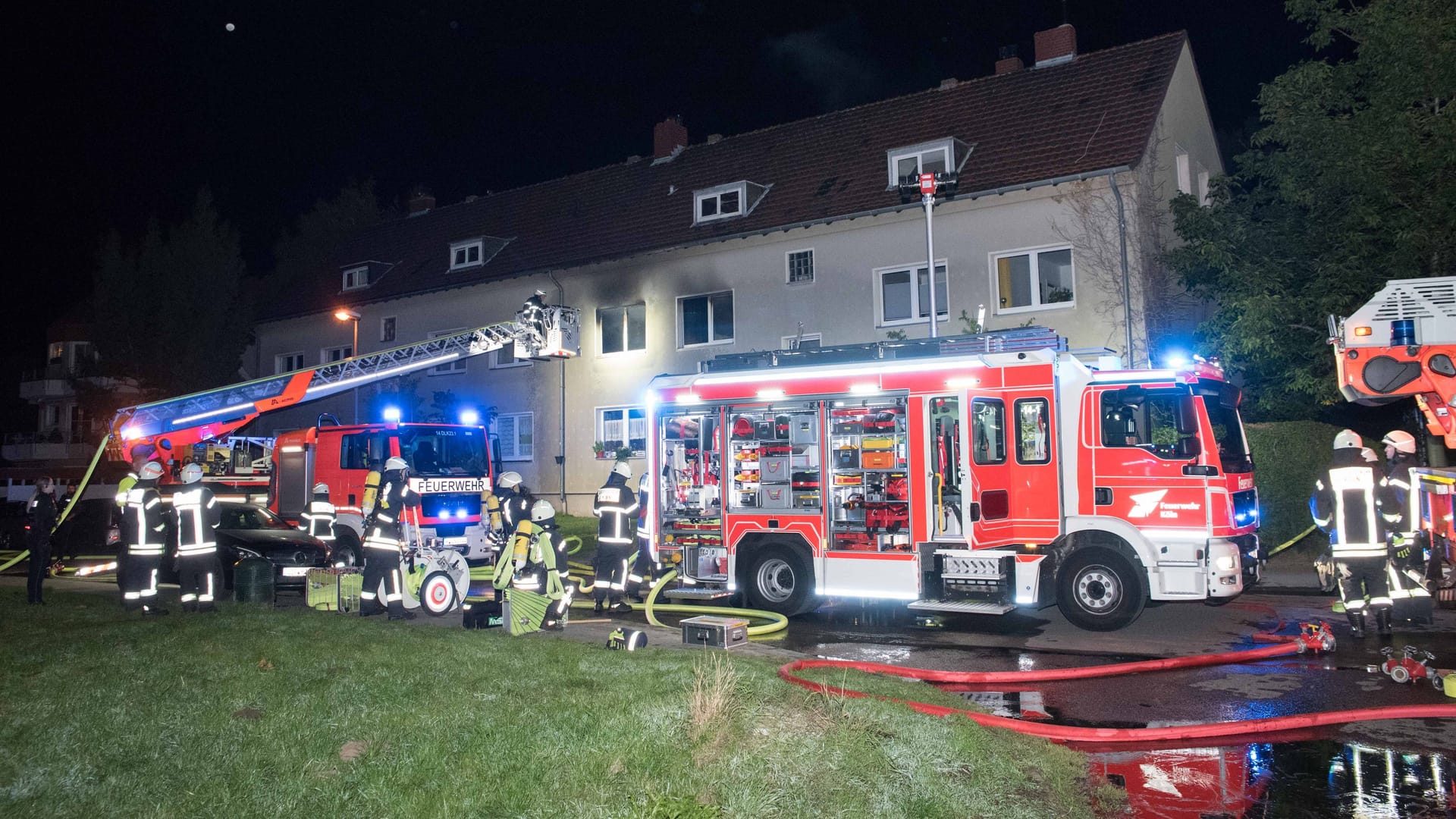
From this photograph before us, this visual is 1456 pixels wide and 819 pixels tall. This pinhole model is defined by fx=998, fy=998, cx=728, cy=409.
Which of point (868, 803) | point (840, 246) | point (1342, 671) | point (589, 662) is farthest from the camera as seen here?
point (840, 246)

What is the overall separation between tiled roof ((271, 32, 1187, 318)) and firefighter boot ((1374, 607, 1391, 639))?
38.3ft

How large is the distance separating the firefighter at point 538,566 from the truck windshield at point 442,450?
17.1ft

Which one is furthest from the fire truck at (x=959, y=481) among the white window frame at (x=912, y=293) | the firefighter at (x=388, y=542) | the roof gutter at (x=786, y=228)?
the white window frame at (x=912, y=293)

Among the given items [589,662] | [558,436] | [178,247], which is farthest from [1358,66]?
[178,247]

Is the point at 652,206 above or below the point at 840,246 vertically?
above

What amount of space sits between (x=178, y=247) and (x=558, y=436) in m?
30.3

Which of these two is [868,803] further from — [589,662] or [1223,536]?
[1223,536]

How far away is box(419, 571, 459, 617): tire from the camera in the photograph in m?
11.4

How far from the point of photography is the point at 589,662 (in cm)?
752

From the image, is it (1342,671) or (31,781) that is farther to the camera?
(1342,671)

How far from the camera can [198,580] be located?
10742 millimetres

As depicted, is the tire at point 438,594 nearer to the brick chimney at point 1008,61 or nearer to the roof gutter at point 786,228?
the roof gutter at point 786,228

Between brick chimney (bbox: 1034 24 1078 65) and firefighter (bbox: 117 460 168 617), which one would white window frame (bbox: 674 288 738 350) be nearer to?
brick chimney (bbox: 1034 24 1078 65)

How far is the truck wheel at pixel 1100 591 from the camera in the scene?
992cm
